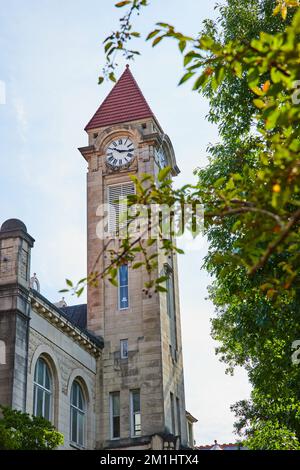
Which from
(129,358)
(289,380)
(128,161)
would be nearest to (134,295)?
(129,358)

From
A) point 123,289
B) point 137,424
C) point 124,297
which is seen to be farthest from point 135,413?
point 123,289

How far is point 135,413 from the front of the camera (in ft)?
100

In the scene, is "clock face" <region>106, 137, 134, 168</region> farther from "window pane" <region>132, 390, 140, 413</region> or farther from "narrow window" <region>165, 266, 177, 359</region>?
"window pane" <region>132, 390, 140, 413</region>

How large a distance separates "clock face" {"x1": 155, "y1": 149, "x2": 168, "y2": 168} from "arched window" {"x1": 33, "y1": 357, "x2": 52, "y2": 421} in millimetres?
13819

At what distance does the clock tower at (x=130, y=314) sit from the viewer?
30.4 meters

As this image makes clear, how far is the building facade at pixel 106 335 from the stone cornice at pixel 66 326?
0.06 meters

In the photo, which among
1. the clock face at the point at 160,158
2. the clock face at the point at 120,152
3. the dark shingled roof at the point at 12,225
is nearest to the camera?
the dark shingled roof at the point at 12,225

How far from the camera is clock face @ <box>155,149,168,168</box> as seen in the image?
119 feet

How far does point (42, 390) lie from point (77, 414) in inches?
146

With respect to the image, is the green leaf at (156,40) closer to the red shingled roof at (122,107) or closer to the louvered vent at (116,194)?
the louvered vent at (116,194)

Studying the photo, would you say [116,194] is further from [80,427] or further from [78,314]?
[80,427]

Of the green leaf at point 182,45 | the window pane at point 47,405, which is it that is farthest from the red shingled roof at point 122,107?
the green leaf at point 182,45
